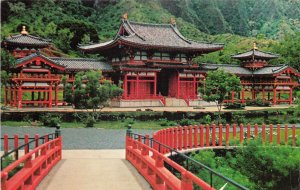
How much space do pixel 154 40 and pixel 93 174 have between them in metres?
31.3

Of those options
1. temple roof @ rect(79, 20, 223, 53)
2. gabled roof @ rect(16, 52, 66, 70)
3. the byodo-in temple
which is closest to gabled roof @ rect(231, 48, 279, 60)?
the byodo-in temple

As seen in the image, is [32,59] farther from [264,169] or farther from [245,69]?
[245,69]

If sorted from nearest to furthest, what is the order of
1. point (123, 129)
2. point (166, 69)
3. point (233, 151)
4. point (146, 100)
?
1. point (233, 151)
2. point (123, 129)
3. point (146, 100)
4. point (166, 69)

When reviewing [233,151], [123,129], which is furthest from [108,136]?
[233,151]

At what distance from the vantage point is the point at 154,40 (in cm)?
4169

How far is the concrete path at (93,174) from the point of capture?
9.98m

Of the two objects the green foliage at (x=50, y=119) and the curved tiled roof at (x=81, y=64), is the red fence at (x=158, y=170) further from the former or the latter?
the curved tiled roof at (x=81, y=64)

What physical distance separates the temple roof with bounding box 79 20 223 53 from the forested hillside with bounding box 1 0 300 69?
17.0 m

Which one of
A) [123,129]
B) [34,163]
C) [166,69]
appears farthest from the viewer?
[166,69]

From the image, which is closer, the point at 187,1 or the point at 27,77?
the point at 27,77

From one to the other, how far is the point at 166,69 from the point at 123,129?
57.0ft

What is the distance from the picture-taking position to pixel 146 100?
126 feet

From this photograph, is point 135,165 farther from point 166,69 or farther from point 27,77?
point 166,69

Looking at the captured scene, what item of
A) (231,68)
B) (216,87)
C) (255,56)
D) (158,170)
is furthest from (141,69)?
(158,170)
